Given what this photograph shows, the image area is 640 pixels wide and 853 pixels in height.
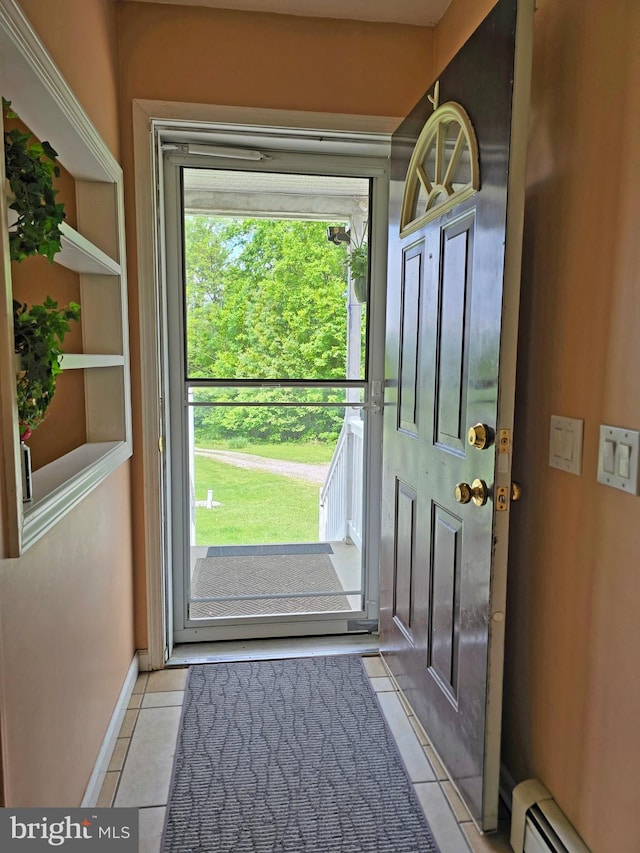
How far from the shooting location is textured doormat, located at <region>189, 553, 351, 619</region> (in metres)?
2.57

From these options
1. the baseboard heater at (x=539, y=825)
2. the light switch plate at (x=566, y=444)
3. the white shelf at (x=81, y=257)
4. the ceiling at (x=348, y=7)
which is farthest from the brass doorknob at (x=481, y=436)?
the ceiling at (x=348, y=7)

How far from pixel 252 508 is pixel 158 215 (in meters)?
1.32

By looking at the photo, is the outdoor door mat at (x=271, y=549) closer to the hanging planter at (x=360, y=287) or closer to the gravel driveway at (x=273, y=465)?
the gravel driveway at (x=273, y=465)

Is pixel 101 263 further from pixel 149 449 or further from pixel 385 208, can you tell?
pixel 385 208

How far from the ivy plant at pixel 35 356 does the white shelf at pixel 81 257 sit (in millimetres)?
267

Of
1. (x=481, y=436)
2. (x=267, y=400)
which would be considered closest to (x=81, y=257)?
(x=267, y=400)

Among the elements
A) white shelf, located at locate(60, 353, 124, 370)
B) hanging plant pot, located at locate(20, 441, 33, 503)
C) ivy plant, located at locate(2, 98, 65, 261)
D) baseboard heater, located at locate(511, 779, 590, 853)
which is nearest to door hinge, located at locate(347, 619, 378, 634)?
baseboard heater, located at locate(511, 779, 590, 853)

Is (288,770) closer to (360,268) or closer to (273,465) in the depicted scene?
(273,465)

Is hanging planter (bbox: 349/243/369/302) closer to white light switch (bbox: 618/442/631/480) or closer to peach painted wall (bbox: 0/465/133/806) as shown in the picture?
peach painted wall (bbox: 0/465/133/806)

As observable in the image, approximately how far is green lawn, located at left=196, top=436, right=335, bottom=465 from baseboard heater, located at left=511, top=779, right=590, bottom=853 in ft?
4.89

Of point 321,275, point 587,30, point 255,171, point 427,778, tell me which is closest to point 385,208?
point 321,275

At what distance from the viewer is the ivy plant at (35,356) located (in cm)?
108

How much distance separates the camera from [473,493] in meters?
1.43

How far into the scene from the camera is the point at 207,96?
2041 millimetres
